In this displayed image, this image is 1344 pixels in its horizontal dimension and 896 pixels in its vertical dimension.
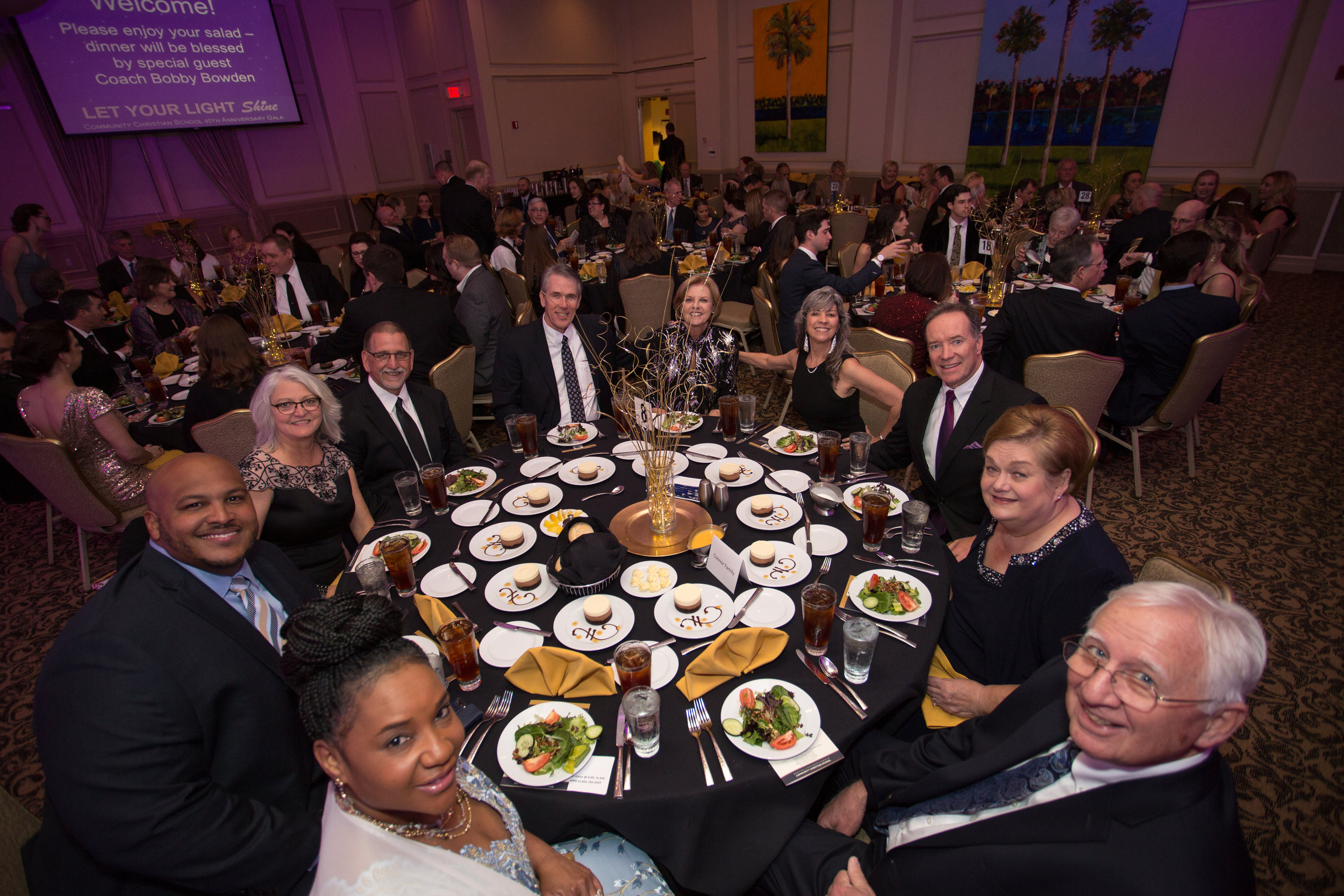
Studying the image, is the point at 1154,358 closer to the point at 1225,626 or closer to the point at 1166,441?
the point at 1166,441

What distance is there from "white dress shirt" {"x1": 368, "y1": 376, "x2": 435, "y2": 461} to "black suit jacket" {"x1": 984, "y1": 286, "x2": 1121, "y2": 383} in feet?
11.1

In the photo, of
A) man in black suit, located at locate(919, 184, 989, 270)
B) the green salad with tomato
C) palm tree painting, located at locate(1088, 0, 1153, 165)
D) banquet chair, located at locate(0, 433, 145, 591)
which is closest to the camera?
the green salad with tomato

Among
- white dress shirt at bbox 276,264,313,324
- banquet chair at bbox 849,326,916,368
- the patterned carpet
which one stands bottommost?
the patterned carpet

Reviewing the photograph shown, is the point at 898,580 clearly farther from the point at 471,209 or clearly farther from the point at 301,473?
the point at 471,209

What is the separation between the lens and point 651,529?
85.5 inches

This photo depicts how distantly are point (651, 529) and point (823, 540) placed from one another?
59 cm

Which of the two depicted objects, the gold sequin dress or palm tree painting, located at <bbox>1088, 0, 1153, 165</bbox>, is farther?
palm tree painting, located at <bbox>1088, 0, 1153, 165</bbox>

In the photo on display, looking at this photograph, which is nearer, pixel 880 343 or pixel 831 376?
pixel 831 376

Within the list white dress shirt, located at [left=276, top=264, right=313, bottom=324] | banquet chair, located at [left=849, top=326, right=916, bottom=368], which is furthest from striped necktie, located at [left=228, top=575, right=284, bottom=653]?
white dress shirt, located at [left=276, top=264, right=313, bottom=324]

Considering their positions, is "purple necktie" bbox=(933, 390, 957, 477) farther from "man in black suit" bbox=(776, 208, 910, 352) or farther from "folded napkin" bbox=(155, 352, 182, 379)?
"folded napkin" bbox=(155, 352, 182, 379)

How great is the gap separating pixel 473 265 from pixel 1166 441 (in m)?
5.55

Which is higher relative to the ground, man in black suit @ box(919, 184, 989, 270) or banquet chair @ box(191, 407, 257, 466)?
man in black suit @ box(919, 184, 989, 270)

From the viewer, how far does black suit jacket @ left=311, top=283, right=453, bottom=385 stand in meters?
3.98

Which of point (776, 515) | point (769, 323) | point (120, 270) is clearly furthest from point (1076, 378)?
point (120, 270)
